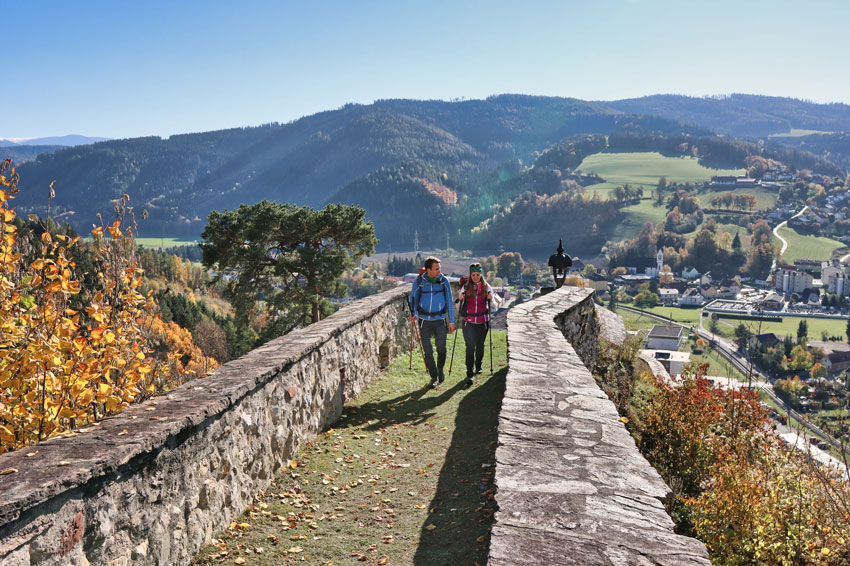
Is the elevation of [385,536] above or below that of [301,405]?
below

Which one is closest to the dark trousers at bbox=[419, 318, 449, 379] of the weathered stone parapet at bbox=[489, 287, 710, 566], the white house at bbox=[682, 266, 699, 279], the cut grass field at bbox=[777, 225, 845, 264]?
the weathered stone parapet at bbox=[489, 287, 710, 566]

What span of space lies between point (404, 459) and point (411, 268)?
464ft

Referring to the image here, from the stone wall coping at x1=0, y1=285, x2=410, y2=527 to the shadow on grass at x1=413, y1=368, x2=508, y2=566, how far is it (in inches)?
67.9

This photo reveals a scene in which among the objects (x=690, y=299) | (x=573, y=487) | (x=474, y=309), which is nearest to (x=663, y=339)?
(x=690, y=299)

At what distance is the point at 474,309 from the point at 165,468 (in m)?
5.41

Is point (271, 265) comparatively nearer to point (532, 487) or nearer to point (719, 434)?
point (719, 434)

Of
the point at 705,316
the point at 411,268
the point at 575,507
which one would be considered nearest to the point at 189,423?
the point at 575,507

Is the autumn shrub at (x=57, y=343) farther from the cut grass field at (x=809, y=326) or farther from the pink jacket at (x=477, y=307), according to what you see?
the cut grass field at (x=809, y=326)

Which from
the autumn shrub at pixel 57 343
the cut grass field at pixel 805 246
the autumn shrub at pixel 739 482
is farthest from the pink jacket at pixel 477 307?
the cut grass field at pixel 805 246

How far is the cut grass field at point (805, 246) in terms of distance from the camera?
153 metres

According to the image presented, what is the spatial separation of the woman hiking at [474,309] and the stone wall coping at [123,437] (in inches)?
133

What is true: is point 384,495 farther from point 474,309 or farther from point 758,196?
point 758,196

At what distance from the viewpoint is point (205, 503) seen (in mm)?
3846

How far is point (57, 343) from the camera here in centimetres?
377
